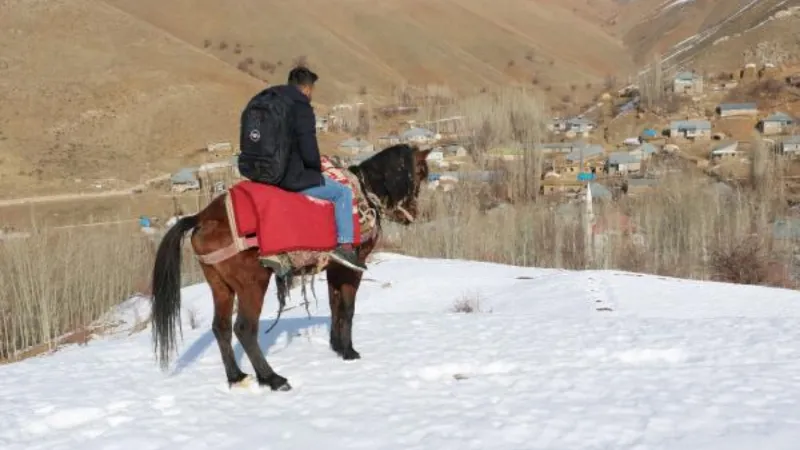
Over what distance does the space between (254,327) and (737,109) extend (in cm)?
5656

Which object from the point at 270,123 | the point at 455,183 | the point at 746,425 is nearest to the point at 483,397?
the point at 746,425

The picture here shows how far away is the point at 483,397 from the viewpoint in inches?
180

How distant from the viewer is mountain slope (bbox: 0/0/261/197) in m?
44.7

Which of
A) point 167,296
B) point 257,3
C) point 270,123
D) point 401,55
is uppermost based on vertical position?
point 257,3

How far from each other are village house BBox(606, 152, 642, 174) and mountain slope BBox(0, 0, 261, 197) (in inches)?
989

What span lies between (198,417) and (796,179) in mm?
42187

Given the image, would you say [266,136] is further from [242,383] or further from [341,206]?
[242,383]

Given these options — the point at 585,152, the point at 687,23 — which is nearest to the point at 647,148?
the point at 585,152

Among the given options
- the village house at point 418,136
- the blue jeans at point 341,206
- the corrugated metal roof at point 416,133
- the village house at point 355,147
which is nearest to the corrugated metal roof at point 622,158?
the village house at point 418,136

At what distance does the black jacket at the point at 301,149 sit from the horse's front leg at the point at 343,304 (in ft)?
2.74

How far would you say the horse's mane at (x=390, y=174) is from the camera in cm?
539

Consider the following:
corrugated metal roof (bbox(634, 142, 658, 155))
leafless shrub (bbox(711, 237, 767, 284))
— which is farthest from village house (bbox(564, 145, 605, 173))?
leafless shrub (bbox(711, 237, 767, 284))

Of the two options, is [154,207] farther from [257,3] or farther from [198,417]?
[257,3]

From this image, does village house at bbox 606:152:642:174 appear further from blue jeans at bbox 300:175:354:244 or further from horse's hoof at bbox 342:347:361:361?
blue jeans at bbox 300:175:354:244
